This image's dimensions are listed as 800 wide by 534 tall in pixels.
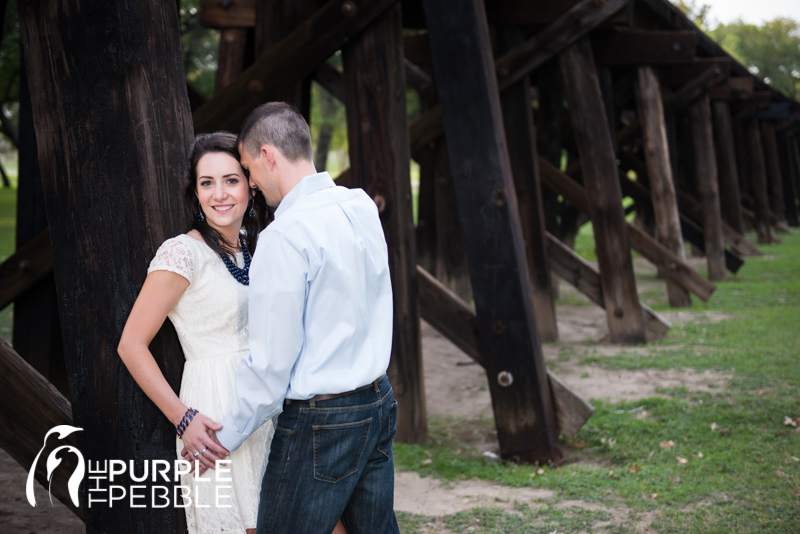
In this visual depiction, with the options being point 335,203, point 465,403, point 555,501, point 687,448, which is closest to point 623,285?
point 465,403

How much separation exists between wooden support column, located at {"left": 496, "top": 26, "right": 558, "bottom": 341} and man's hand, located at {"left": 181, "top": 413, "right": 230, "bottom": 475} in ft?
15.2

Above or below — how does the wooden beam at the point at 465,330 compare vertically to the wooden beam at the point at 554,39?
below

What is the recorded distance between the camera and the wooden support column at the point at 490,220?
3744 mm

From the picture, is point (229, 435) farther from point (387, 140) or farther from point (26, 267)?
point (26, 267)

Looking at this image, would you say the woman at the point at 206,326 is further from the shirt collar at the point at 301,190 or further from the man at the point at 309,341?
the shirt collar at the point at 301,190

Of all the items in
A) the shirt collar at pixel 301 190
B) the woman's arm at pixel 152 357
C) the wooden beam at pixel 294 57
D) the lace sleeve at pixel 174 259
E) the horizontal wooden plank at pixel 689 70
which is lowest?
the woman's arm at pixel 152 357

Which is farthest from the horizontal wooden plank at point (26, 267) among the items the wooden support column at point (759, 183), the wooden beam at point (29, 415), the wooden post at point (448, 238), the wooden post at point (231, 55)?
the wooden support column at point (759, 183)

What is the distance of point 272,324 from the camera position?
5.72ft

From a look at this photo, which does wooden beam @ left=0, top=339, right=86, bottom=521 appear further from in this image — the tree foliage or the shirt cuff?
the tree foliage

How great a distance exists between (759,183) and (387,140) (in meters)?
14.0

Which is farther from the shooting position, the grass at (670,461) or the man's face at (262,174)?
the grass at (670,461)

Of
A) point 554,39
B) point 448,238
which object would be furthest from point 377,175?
point 448,238

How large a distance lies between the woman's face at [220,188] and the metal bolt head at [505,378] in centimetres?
215

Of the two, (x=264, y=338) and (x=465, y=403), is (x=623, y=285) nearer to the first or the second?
(x=465, y=403)
